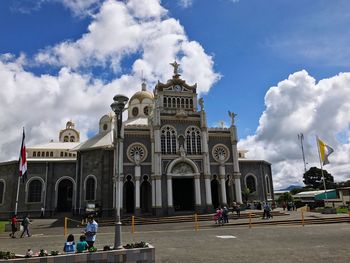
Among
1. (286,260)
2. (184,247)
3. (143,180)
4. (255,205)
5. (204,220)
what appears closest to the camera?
(286,260)

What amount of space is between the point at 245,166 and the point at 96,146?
23.5 meters

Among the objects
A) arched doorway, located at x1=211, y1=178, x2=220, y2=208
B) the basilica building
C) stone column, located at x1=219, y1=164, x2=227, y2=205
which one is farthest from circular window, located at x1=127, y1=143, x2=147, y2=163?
arched doorway, located at x1=211, y1=178, x2=220, y2=208

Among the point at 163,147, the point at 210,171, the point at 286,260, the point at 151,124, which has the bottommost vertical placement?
the point at 286,260

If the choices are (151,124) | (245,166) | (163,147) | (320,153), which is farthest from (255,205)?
(151,124)

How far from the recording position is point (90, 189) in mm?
41625

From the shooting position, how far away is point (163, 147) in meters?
38.5

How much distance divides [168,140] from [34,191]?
865 inches

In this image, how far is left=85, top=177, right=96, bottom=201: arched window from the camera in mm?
41281

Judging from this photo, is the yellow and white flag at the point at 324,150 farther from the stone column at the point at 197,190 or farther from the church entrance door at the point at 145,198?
the church entrance door at the point at 145,198

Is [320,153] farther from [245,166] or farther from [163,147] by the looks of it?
[163,147]

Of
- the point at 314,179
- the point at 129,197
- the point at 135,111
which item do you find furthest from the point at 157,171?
the point at 314,179

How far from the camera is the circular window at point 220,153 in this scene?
4005 centimetres

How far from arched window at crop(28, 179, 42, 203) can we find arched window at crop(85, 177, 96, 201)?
761 centimetres

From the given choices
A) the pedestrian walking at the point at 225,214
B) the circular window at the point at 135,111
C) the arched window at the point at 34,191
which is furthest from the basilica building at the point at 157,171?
the pedestrian walking at the point at 225,214
